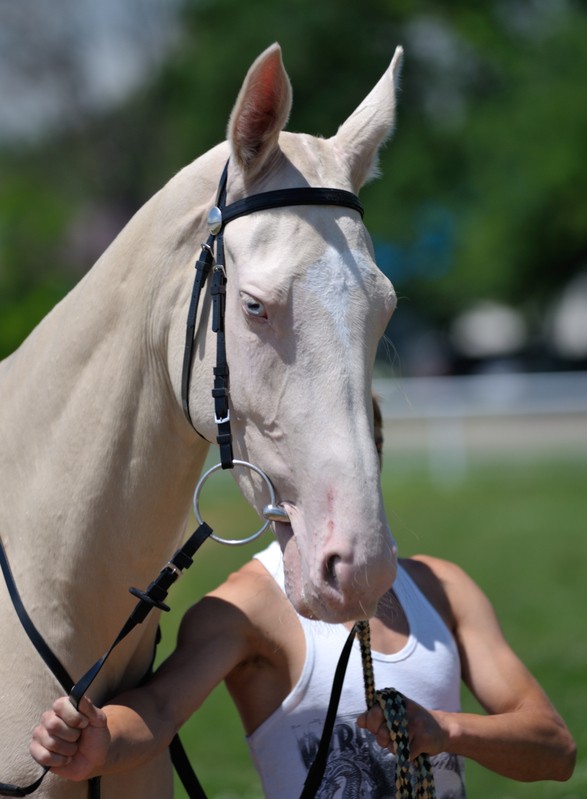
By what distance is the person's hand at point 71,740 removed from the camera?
2.25 meters

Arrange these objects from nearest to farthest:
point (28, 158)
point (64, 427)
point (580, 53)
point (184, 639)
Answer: point (64, 427)
point (184, 639)
point (580, 53)
point (28, 158)

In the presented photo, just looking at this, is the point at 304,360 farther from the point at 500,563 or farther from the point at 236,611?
the point at 500,563

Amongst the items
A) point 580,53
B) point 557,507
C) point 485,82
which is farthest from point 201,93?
point 557,507

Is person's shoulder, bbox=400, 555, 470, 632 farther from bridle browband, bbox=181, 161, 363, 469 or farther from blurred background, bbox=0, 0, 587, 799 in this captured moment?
blurred background, bbox=0, 0, 587, 799

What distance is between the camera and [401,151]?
104ft

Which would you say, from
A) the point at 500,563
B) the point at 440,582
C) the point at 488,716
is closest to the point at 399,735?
the point at 488,716

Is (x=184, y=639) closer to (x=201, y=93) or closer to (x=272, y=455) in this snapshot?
(x=272, y=455)

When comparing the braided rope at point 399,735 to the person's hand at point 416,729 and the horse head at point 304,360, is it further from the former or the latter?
the horse head at point 304,360

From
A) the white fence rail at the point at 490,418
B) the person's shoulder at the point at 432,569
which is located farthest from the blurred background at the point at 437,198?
the person's shoulder at the point at 432,569

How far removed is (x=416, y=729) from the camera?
2.53 m

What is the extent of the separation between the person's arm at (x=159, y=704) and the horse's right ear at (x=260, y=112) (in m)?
1.08

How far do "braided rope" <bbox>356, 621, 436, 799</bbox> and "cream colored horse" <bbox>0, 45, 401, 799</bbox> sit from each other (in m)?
0.43

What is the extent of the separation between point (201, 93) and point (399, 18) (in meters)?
6.46

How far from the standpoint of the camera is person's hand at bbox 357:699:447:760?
2502 mm
